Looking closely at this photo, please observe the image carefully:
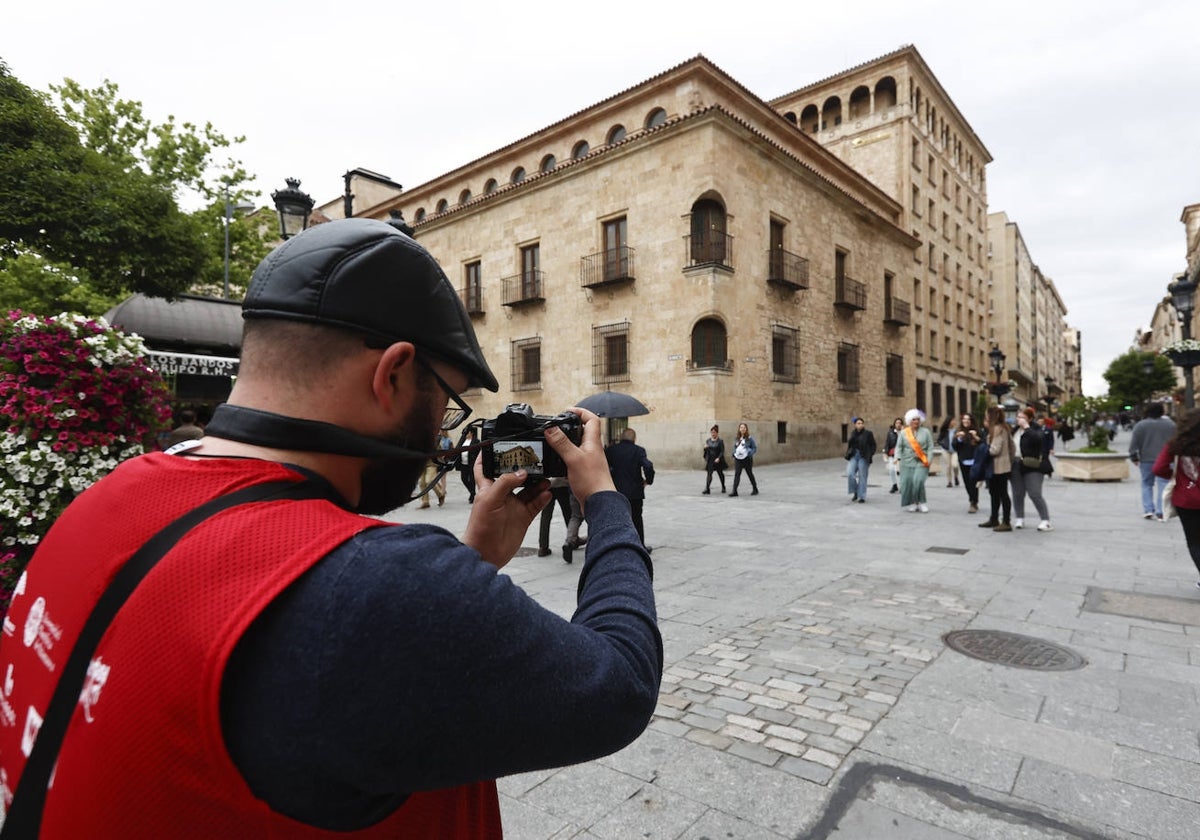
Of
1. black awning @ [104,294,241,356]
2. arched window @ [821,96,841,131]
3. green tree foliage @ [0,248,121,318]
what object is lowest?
black awning @ [104,294,241,356]

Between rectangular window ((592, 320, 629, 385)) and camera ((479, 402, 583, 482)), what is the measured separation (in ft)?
65.5

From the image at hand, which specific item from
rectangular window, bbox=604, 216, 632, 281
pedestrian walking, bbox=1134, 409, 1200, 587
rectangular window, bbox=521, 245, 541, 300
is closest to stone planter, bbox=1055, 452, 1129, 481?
pedestrian walking, bbox=1134, 409, 1200, 587

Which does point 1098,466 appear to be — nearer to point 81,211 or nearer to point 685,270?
point 685,270

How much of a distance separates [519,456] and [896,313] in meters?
31.3

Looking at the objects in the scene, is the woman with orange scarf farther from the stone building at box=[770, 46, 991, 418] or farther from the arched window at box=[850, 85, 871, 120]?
the arched window at box=[850, 85, 871, 120]

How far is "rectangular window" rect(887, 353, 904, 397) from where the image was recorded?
95.7ft

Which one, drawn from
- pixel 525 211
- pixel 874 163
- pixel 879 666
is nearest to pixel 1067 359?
pixel 874 163

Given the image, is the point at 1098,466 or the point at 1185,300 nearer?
the point at 1185,300

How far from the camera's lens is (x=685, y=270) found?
1977 centimetres

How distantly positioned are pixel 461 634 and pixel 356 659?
0.38 feet

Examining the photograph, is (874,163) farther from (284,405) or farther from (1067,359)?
(1067,359)

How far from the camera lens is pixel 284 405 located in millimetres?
973

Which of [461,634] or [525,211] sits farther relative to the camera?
[525,211]

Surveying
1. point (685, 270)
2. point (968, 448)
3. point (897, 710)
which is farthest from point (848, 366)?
point (897, 710)
